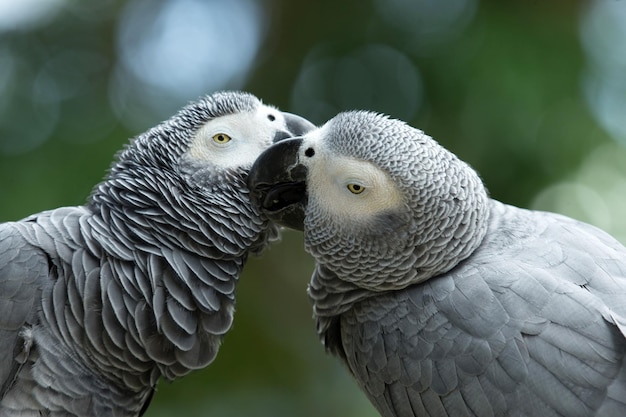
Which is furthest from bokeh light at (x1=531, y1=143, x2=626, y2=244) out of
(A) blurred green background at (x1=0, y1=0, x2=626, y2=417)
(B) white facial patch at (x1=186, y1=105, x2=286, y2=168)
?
(B) white facial patch at (x1=186, y1=105, x2=286, y2=168)

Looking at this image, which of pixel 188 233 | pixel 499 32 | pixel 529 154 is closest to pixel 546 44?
pixel 499 32

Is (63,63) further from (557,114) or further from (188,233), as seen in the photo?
(557,114)

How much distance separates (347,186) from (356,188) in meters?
0.02

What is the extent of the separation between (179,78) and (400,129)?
1922 millimetres

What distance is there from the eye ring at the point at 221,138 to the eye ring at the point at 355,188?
384 mm

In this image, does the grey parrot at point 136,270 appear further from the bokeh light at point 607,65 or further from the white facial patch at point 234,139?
the bokeh light at point 607,65

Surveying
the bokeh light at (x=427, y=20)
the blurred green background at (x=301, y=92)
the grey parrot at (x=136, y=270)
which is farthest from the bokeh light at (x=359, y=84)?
the grey parrot at (x=136, y=270)

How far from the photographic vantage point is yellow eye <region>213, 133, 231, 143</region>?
1670 mm

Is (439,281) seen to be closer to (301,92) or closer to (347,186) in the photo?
(347,186)

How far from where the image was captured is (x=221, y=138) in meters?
1.68

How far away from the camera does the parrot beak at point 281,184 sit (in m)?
1.58

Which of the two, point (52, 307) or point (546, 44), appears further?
point (546, 44)

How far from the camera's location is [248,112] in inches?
67.4

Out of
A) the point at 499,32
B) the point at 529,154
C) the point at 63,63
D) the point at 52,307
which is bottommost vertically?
the point at 63,63
